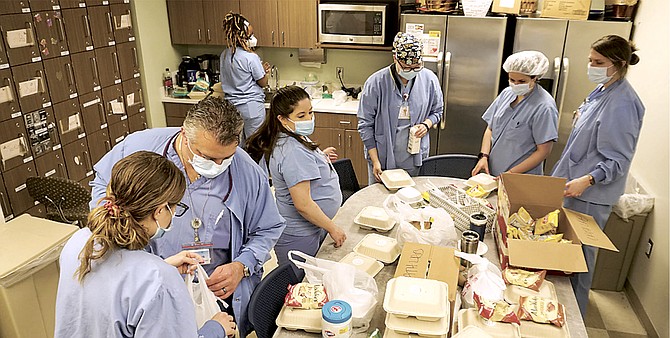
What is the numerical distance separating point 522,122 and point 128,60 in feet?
11.2

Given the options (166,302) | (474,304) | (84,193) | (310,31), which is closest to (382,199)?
(474,304)

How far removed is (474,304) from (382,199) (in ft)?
3.45

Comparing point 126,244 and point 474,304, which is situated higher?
point 126,244

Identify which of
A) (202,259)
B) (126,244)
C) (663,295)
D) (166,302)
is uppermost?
(126,244)

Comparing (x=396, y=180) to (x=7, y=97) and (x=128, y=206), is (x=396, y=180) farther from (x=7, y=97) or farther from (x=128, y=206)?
(x=7, y=97)

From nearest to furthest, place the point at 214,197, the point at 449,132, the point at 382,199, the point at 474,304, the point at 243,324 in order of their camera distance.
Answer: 1. the point at 474,304
2. the point at 214,197
3. the point at 243,324
4. the point at 382,199
5. the point at 449,132

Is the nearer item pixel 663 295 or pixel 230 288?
pixel 230 288

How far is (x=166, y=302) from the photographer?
1.26 meters

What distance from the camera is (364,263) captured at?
1997 millimetres

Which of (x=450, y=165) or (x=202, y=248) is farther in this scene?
(x=450, y=165)

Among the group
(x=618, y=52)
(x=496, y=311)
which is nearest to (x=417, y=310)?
(x=496, y=311)

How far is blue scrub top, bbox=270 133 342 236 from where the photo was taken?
2.16 m

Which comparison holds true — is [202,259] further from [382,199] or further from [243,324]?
[382,199]

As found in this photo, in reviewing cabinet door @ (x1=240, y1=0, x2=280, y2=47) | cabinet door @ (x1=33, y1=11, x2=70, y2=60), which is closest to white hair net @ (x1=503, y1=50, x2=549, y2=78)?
cabinet door @ (x1=240, y1=0, x2=280, y2=47)
